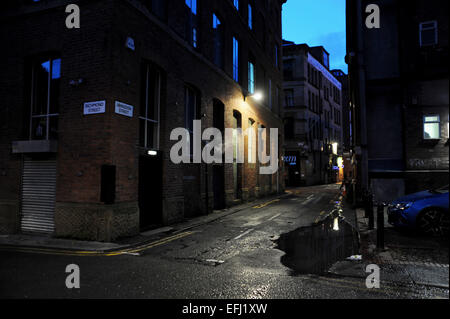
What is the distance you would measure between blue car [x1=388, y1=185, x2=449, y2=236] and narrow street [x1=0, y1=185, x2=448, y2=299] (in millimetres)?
3711

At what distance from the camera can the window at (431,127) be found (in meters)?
14.5

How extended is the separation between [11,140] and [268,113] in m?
19.0

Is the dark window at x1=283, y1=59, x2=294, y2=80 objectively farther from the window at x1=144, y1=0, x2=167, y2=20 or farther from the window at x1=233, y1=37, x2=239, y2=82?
the window at x1=144, y1=0, x2=167, y2=20

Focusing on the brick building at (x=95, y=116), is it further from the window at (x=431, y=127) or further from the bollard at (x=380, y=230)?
the window at (x=431, y=127)

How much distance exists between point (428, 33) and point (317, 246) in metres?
14.3

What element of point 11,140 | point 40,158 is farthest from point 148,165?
point 11,140

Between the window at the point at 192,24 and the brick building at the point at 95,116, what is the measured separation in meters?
0.25

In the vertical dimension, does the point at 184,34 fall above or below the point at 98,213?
above

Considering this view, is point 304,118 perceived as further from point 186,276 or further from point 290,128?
point 186,276

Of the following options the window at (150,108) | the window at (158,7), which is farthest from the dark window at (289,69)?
the window at (150,108)

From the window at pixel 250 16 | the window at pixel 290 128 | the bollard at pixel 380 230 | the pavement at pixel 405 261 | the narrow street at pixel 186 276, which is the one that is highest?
the window at pixel 250 16

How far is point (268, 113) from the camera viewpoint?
82.9ft

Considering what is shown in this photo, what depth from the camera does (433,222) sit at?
785 cm

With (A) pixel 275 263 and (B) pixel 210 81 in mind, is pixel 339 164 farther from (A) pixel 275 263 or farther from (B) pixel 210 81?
(A) pixel 275 263
